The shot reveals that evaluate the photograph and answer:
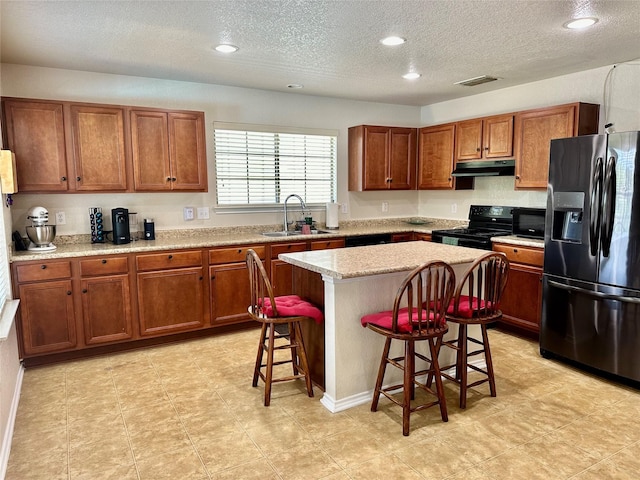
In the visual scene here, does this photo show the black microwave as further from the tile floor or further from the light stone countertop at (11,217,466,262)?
the tile floor

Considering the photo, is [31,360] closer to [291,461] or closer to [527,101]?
[291,461]

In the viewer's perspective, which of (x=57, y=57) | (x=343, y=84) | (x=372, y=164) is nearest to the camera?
(x=57, y=57)

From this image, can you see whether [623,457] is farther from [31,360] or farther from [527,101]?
[31,360]

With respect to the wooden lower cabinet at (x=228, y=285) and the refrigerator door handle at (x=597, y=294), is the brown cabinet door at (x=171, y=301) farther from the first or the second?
the refrigerator door handle at (x=597, y=294)

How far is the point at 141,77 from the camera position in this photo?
4.14 meters

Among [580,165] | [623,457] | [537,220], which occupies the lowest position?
[623,457]

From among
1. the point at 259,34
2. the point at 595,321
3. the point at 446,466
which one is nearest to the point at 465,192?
the point at 595,321

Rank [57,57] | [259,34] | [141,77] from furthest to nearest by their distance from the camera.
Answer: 1. [141,77]
2. [57,57]
3. [259,34]

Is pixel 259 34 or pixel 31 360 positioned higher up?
pixel 259 34

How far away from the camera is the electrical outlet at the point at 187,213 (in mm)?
4473

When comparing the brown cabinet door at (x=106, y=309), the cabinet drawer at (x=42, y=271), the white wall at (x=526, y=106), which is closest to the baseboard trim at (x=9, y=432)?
the brown cabinet door at (x=106, y=309)

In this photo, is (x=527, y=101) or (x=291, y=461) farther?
(x=527, y=101)

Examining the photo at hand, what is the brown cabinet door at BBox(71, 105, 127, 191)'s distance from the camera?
3.69 meters

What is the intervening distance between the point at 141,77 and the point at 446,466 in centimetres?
401
